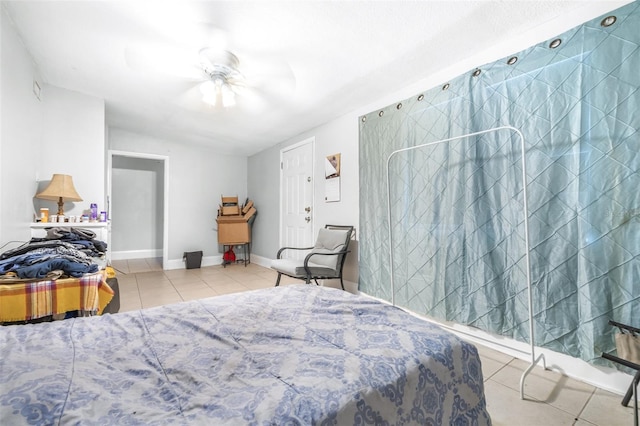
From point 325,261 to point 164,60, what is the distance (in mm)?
2474

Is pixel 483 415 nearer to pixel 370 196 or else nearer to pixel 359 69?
pixel 370 196

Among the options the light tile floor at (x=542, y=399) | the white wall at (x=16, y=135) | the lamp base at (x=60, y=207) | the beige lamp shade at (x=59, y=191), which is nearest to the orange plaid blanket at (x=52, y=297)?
the white wall at (x=16, y=135)

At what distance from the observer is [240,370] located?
81cm

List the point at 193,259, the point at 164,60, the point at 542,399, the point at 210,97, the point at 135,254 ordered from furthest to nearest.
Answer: the point at 135,254, the point at 193,259, the point at 210,97, the point at 164,60, the point at 542,399

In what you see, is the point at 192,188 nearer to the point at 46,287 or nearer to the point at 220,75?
the point at 220,75

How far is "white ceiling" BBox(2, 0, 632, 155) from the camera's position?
5.90 feet

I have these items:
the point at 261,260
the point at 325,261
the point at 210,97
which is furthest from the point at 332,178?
the point at 261,260

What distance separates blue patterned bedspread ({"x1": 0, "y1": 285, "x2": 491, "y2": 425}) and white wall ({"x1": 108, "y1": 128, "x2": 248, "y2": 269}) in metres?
4.29

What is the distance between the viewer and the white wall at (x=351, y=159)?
1.70 metres

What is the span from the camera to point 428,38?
2.06 metres

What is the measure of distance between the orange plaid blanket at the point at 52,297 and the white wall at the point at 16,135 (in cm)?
79

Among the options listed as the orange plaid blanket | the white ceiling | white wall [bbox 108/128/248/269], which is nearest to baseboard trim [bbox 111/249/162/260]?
white wall [bbox 108/128/248/269]

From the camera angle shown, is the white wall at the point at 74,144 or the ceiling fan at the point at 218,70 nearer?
the ceiling fan at the point at 218,70

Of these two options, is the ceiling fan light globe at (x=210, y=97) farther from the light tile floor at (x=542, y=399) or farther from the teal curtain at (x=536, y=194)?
the light tile floor at (x=542, y=399)
